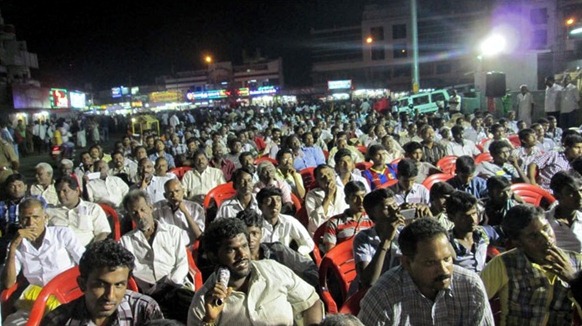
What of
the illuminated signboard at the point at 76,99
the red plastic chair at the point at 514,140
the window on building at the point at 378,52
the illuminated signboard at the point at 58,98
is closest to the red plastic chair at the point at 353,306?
the red plastic chair at the point at 514,140

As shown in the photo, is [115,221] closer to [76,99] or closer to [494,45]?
[494,45]

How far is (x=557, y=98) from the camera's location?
1354 cm

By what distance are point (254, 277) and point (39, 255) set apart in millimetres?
2076

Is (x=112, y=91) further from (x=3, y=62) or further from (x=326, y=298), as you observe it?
(x=326, y=298)

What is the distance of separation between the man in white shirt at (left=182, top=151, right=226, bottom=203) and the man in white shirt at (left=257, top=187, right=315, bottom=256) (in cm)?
276

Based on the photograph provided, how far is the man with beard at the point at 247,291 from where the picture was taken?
2.54 meters

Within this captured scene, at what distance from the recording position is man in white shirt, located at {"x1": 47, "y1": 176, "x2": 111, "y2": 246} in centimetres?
479

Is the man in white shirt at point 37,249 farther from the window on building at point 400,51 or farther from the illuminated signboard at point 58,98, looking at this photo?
the window on building at point 400,51

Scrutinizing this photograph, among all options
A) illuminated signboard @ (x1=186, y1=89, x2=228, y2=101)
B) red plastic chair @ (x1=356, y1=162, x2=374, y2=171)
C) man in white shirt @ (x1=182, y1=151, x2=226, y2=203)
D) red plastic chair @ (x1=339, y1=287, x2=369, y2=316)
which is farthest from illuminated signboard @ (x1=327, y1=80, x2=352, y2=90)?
red plastic chair @ (x1=339, y1=287, x2=369, y2=316)

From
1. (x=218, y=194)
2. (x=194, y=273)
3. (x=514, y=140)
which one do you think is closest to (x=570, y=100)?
(x=514, y=140)

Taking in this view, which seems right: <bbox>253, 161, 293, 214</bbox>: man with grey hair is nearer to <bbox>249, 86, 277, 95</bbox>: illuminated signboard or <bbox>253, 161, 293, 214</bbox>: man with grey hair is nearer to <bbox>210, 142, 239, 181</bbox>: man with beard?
<bbox>210, 142, 239, 181</bbox>: man with beard

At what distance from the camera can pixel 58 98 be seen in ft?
110

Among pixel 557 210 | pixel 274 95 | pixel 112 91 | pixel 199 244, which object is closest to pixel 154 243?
pixel 199 244

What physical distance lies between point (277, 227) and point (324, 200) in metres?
0.99
